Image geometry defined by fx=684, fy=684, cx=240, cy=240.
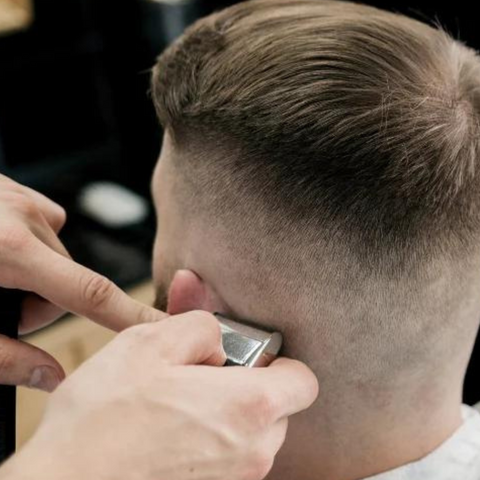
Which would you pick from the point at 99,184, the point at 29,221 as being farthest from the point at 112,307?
the point at 99,184

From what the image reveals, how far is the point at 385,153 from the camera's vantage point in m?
0.93

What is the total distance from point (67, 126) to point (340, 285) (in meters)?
2.00

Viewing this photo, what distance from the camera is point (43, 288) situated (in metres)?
0.99

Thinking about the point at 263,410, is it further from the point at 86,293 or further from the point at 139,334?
the point at 86,293

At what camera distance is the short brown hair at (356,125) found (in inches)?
36.8

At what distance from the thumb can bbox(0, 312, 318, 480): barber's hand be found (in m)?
0.24

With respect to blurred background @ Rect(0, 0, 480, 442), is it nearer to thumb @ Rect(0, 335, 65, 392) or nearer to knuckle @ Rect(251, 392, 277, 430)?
thumb @ Rect(0, 335, 65, 392)

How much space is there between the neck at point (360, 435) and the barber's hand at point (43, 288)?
0.33 meters

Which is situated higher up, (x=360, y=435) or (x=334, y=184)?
(x=334, y=184)

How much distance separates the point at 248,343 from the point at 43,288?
0.31 meters

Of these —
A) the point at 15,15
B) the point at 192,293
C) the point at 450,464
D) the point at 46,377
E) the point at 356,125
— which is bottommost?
the point at 450,464

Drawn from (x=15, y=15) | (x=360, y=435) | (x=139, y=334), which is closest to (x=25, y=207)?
(x=139, y=334)

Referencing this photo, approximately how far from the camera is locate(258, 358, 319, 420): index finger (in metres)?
0.85

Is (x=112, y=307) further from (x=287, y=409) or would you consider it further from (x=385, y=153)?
(x=385, y=153)
